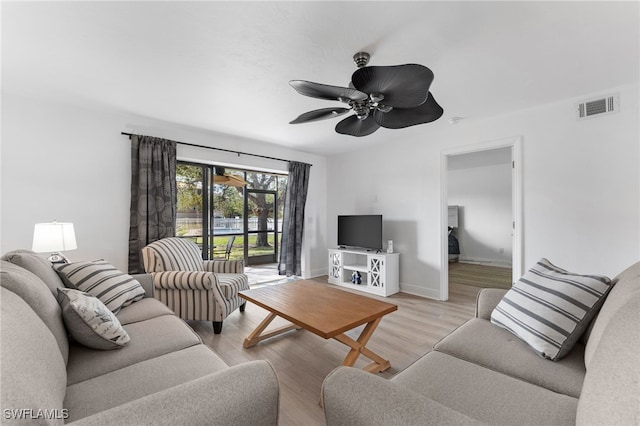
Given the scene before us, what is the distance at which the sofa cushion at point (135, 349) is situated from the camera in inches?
50.1

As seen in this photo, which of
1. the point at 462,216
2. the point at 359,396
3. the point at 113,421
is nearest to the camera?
the point at 113,421

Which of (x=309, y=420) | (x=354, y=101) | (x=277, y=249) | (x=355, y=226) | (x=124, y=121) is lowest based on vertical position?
(x=309, y=420)

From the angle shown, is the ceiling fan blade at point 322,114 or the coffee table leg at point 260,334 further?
the coffee table leg at point 260,334

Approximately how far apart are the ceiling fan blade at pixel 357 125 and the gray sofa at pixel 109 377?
1.89m

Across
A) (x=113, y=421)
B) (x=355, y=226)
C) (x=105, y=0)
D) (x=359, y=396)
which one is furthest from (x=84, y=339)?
(x=355, y=226)

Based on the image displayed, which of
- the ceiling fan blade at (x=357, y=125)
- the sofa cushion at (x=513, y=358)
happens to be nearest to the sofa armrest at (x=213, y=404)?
the sofa cushion at (x=513, y=358)

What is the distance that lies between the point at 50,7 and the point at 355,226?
13.2 feet

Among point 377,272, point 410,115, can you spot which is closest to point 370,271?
point 377,272

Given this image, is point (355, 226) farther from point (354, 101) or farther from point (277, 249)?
point (354, 101)

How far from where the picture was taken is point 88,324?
4.59 feet

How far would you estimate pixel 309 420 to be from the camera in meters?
1.58

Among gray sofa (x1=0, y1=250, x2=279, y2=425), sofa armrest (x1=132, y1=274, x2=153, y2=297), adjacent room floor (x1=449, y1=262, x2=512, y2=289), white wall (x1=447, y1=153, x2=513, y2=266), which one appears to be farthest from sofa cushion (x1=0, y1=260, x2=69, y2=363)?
white wall (x1=447, y1=153, x2=513, y2=266)

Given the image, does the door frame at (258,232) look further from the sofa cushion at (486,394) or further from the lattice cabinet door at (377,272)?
the sofa cushion at (486,394)

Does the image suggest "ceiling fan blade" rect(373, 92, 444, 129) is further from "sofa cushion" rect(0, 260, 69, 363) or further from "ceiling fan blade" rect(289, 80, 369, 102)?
"sofa cushion" rect(0, 260, 69, 363)
